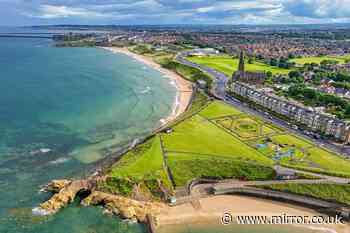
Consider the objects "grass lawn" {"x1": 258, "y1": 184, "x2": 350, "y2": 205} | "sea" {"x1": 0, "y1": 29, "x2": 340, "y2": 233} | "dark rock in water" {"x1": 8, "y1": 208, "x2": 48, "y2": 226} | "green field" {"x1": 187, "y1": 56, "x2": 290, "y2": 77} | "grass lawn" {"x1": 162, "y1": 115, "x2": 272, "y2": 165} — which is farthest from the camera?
"green field" {"x1": 187, "y1": 56, "x2": 290, "y2": 77}

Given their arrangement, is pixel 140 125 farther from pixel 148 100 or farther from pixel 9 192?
pixel 9 192

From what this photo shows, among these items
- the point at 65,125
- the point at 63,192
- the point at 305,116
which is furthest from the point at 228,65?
the point at 63,192

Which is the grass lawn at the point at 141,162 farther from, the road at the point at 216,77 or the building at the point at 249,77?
the building at the point at 249,77

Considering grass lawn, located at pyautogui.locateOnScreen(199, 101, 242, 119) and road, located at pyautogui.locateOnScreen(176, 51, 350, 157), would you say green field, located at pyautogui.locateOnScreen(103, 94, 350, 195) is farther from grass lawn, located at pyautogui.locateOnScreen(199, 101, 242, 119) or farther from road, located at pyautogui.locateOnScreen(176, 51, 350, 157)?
grass lawn, located at pyautogui.locateOnScreen(199, 101, 242, 119)

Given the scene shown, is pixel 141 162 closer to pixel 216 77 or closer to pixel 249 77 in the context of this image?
pixel 249 77

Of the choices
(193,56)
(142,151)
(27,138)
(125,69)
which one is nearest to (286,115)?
(142,151)

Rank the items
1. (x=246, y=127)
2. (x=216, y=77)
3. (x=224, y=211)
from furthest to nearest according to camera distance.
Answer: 1. (x=216, y=77)
2. (x=246, y=127)
3. (x=224, y=211)

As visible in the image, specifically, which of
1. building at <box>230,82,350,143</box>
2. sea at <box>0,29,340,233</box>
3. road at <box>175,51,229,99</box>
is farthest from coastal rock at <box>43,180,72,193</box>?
road at <box>175,51,229,99</box>
